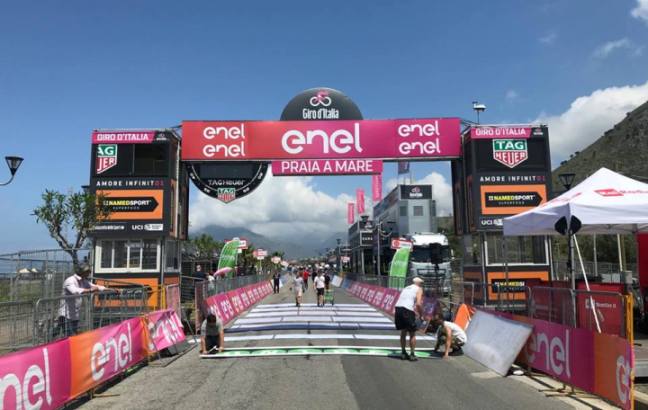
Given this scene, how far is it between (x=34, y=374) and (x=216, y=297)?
36.0ft

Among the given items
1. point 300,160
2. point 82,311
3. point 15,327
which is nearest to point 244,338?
point 300,160

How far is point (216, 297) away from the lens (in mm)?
16953

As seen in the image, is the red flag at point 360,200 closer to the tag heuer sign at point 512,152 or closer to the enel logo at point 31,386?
the tag heuer sign at point 512,152

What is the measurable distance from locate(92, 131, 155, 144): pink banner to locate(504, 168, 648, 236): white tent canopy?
34.2 feet

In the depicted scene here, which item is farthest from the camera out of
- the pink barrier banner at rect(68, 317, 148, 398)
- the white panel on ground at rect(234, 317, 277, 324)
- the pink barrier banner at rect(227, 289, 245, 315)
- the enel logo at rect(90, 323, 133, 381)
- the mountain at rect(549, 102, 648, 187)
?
the mountain at rect(549, 102, 648, 187)

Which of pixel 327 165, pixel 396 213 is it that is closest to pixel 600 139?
pixel 396 213

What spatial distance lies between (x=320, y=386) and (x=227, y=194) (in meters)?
8.49

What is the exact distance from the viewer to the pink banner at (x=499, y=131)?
14594 mm

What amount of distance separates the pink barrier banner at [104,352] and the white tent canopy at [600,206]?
323 inches

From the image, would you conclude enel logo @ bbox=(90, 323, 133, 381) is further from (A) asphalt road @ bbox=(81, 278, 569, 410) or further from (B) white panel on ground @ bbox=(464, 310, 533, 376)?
(B) white panel on ground @ bbox=(464, 310, 533, 376)

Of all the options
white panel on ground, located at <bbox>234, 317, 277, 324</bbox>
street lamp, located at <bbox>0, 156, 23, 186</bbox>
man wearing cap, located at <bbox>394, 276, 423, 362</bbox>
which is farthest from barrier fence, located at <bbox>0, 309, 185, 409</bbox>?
street lamp, located at <bbox>0, 156, 23, 186</bbox>

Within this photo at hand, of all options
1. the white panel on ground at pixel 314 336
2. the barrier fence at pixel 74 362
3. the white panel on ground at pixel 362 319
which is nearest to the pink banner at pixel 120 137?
the barrier fence at pixel 74 362

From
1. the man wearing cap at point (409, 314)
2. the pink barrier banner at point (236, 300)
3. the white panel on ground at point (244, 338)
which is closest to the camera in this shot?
the man wearing cap at point (409, 314)

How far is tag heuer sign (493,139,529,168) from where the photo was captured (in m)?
14.9
